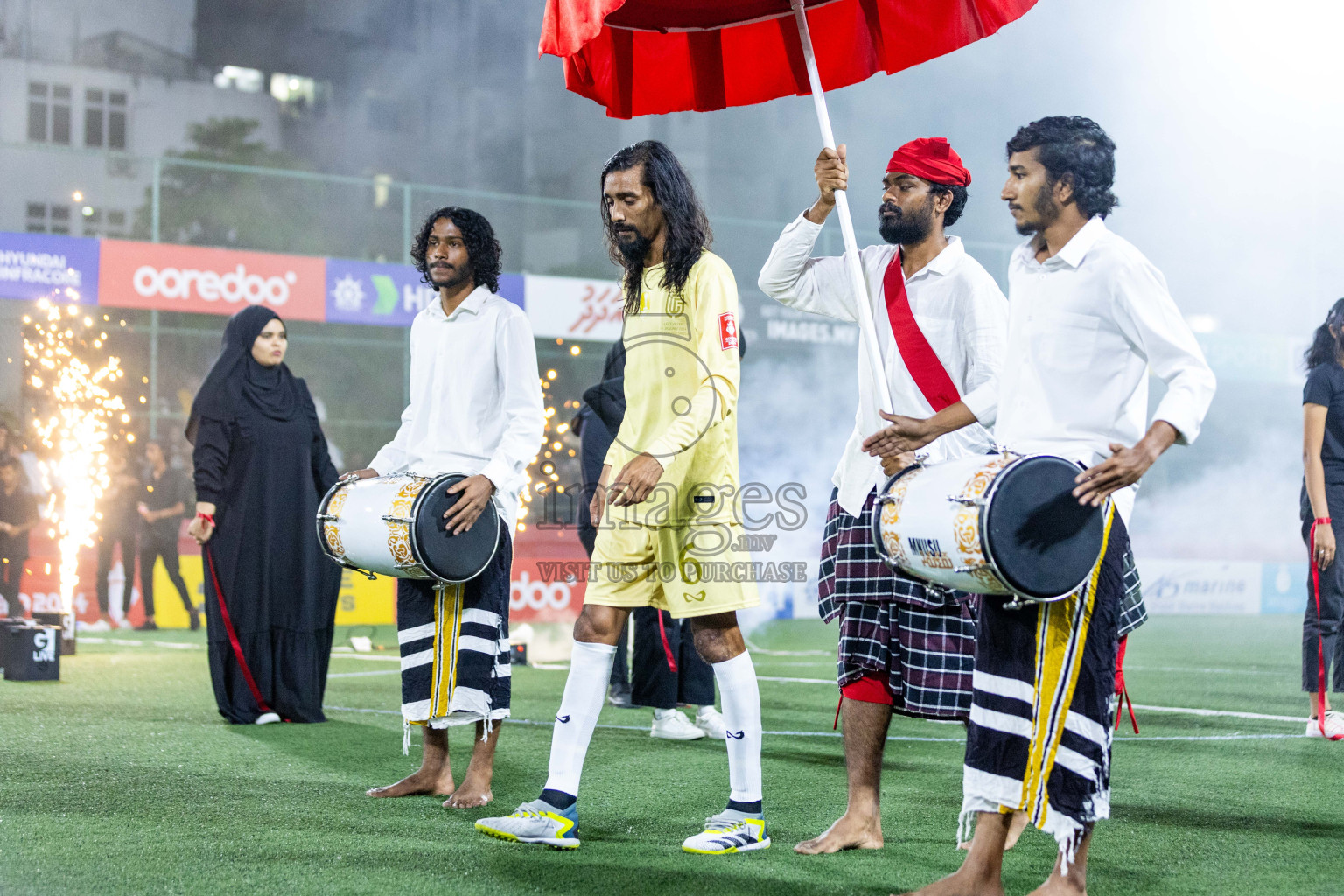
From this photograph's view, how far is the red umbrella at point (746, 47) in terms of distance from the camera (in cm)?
358

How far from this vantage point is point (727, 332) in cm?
336

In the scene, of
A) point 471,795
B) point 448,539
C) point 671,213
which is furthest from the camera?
point 471,795

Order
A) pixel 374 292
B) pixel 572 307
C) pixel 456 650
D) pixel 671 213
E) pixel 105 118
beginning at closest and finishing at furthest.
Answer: pixel 671 213 < pixel 456 650 < pixel 374 292 < pixel 572 307 < pixel 105 118

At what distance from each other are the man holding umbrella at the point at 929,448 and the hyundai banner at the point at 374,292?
471 inches

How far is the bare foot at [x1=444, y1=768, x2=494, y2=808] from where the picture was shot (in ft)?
12.7

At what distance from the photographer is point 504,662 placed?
4090 mm

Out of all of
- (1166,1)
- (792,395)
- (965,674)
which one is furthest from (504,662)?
(1166,1)

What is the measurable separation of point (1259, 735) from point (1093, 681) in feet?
12.0

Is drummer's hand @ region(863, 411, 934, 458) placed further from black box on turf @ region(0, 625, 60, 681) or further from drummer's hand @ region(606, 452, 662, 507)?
black box on turf @ region(0, 625, 60, 681)

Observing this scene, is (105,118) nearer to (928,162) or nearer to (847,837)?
(928,162)

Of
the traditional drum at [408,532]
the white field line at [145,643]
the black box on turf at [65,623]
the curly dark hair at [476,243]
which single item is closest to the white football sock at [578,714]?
the traditional drum at [408,532]

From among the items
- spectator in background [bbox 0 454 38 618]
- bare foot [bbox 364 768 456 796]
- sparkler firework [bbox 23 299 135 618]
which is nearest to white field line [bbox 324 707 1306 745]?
bare foot [bbox 364 768 456 796]

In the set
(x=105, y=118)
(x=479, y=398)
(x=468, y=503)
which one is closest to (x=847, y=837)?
(x=468, y=503)

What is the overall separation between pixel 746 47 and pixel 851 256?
3.00 ft
